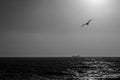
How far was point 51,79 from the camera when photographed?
54.4 meters

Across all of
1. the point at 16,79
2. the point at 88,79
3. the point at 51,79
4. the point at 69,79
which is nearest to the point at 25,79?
the point at 16,79

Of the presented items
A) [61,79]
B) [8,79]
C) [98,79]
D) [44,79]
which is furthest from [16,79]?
[98,79]

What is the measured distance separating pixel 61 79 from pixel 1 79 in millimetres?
13292

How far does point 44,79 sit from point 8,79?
7.83 metres

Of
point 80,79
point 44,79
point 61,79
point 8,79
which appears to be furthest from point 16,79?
point 80,79

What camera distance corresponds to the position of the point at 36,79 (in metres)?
52.3

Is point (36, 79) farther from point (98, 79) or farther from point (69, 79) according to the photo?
point (98, 79)

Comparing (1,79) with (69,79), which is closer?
(1,79)

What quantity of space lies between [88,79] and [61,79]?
6.62m

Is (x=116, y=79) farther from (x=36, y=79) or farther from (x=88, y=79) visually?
(x=36, y=79)

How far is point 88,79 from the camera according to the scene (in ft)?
186

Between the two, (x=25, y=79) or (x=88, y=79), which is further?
(x=88, y=79)

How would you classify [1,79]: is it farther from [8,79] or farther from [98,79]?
[98,79]

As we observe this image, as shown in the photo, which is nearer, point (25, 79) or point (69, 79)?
point (25, 79)
